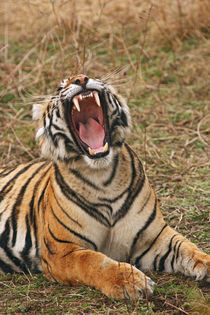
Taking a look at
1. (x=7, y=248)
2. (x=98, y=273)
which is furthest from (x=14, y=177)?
(x=98, y=273)

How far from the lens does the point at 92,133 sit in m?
3.32

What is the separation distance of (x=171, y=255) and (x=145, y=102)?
3.16 metres

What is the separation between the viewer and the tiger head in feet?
10.2

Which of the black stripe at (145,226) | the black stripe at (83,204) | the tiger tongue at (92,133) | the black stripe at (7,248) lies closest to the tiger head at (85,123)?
the tiger tongue at (92,133)

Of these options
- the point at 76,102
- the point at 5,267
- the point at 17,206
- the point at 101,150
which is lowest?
the point at 5,267

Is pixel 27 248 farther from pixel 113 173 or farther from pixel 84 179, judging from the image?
pixel 113 173

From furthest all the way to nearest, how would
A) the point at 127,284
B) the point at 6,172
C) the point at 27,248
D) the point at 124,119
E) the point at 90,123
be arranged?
the point at 6,172
the point at 27,248
the point at 90,123
the point at 124,119
the point at 127,284

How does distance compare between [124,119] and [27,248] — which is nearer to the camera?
[124,119]

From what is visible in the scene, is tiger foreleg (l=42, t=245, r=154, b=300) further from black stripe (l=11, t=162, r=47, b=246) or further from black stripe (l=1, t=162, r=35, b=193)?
black stripe (l=1, t=162, r=35, b=193)

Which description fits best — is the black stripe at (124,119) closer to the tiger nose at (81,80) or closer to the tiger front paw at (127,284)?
the tiger nose at (81,80)

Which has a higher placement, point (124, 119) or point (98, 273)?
point (124, 119)

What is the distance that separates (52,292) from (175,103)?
11.2 ft

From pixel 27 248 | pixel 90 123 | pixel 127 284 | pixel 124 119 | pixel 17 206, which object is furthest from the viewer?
pixel 17 206

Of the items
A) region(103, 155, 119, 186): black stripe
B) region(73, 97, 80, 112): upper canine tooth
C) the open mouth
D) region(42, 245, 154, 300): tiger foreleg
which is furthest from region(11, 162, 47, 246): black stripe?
region(73, 97, 80, 112): upper canine tooth
